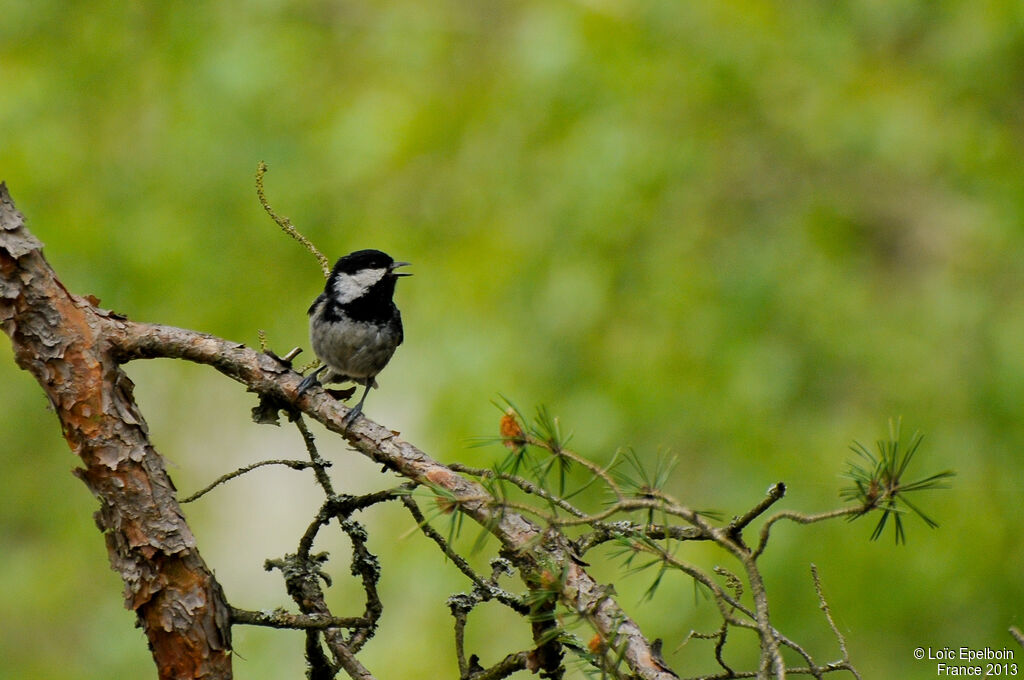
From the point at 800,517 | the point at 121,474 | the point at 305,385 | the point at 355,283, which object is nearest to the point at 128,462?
the point at 121,474

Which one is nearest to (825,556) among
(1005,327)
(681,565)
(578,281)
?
(1005,327)

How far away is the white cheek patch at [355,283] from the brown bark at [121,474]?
1711 mm

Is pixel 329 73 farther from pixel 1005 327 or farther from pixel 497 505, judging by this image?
pixel 497 505

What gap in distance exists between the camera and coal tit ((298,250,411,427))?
340 centimetres

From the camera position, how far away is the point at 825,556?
3.69 m

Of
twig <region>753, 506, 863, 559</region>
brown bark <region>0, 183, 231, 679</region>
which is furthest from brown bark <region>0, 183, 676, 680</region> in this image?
twig <region>753, 506, 863, 559</region>

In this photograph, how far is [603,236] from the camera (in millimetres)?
4137

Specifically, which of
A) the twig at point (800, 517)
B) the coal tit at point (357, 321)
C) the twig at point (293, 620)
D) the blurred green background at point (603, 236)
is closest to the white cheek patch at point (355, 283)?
the coal tit at point (357, 321)

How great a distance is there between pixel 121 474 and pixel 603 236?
269cm

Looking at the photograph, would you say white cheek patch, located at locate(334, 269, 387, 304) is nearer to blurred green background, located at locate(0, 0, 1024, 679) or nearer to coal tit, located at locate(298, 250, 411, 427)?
coal tit, located at locate(298, 250, 411, 427)

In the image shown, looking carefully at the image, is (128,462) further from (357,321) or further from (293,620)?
(357,321)

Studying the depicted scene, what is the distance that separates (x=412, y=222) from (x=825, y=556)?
2.35m

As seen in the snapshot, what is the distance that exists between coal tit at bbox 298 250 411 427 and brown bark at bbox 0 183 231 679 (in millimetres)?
1593

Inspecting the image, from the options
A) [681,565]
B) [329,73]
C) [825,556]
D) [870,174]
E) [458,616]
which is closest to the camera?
[681,565]
